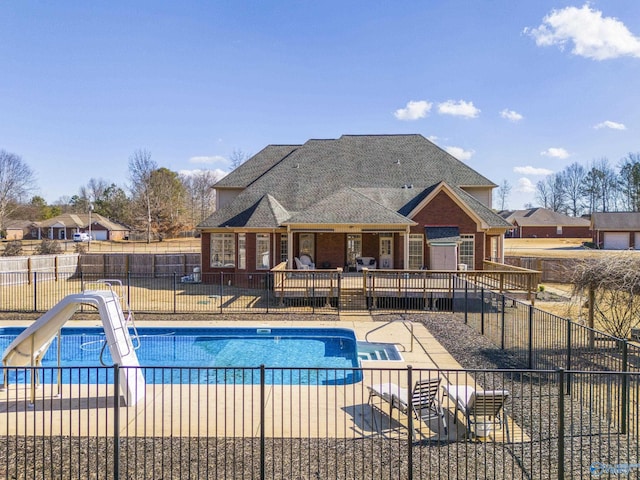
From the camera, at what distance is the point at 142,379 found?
26.4 ft

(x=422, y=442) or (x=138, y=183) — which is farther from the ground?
(x=138, y=183)

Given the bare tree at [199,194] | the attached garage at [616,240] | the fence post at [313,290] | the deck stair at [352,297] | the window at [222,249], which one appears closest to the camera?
the fence post at [313,290]

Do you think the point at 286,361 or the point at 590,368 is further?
the point at 286,361

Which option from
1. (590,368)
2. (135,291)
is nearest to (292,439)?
(590,368)

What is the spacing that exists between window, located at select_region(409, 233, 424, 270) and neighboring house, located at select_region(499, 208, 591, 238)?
182ft

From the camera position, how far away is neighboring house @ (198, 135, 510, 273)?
2192 cm

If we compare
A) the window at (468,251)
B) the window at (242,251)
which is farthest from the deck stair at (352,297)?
the window at (468,251)

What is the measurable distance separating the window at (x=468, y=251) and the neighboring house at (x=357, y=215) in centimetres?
5

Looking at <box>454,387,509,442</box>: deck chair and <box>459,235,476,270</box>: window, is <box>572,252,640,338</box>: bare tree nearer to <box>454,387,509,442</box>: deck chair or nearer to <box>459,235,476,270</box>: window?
<box>454,387,509,442</box>: deck chair

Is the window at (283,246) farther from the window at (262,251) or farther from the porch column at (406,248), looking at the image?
the porch column at (406,248)

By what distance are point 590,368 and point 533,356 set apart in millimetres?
1143

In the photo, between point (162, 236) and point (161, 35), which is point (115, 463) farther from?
point (162, 236)

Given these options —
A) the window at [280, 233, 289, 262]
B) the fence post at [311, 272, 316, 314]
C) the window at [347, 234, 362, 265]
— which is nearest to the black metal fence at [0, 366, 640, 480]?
the fence post at [311, 272, 316, 314]

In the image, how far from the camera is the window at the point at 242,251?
76.5ft
